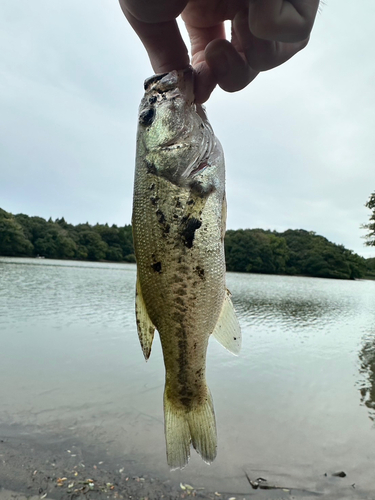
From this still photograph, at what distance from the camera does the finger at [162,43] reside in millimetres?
1945

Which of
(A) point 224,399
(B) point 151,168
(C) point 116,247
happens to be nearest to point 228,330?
(B) point 151,168

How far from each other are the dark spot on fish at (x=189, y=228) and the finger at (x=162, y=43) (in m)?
1.02

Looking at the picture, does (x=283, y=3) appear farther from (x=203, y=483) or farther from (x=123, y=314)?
(x=123, y=314)

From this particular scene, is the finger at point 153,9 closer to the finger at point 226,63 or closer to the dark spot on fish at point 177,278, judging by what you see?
the finger at point 226,63

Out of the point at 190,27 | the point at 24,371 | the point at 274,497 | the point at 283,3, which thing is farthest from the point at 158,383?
the point at 283,3

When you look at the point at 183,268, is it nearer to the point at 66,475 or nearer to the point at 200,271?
the point at 200,271

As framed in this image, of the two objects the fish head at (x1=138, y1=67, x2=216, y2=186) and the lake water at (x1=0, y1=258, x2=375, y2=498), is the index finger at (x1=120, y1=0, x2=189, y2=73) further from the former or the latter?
the lake water at (x1=0, y1=258, x2=375, y2=498)

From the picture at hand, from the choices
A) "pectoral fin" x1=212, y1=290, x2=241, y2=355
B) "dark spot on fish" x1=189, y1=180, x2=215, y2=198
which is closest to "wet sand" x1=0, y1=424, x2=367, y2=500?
"pectoral fin" x1=212, y1=290, x2=241, y2=355

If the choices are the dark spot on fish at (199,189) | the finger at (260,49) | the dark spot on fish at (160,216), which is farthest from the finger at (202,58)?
the dark spot on fish at (160,216)

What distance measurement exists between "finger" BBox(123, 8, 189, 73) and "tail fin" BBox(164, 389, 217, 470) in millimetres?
2125

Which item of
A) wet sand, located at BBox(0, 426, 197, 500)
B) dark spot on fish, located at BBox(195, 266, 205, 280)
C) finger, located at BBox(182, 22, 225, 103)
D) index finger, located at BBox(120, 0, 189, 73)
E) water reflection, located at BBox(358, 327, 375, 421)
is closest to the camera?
index finger, located at BBox(120, 0, 189, 73)

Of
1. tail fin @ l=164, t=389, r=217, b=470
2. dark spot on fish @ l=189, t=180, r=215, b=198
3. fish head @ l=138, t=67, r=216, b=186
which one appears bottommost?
tail fin @ l=164, t=389, r=217, b=470

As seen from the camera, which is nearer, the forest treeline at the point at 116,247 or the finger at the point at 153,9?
the finger at the point at 153,9

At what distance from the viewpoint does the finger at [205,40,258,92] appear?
2.24 m
